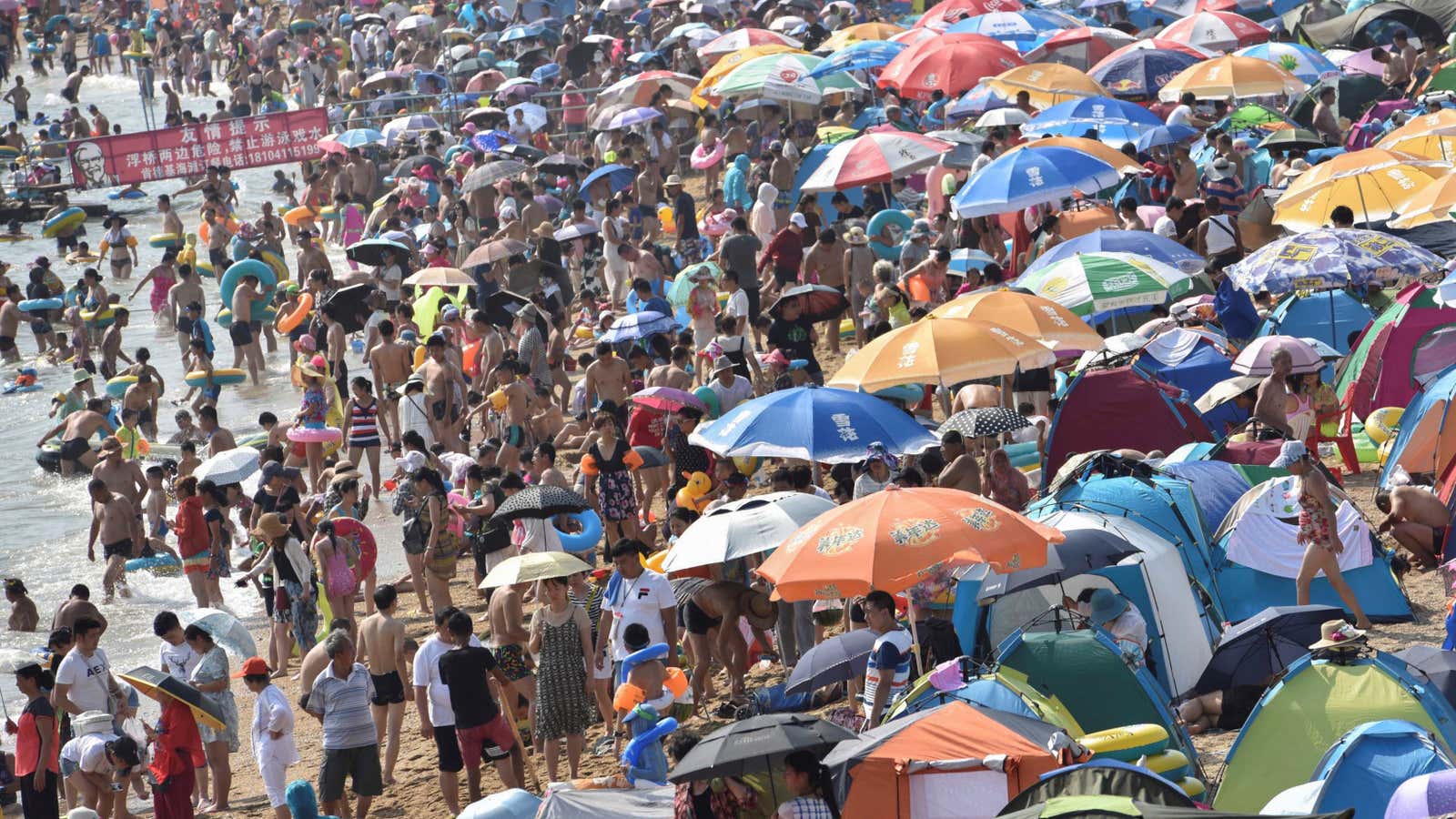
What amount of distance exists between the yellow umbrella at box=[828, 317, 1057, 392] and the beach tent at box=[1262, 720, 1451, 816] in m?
4.45

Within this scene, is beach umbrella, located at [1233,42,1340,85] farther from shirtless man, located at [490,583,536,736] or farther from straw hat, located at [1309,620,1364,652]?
straw hat, located at [1309,620,1364,652]

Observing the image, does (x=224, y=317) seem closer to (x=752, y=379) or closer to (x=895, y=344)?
(x=752, y=379)

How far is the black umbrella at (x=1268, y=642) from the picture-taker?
916 cm


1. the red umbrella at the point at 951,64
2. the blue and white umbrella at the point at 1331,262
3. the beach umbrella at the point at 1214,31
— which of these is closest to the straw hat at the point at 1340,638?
the blue and white umbrella at the point at 1331,262

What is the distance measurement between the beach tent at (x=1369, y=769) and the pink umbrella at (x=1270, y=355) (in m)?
5.03

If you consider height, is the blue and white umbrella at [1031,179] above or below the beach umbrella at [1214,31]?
below

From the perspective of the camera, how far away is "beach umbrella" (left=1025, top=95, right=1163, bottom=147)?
18562mm

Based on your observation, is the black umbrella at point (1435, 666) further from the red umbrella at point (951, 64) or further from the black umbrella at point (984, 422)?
the red umbrella at point (951, 64)

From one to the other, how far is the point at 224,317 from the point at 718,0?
42.2 feet

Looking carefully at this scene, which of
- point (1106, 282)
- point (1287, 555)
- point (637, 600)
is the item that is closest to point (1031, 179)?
point (1106, 282)

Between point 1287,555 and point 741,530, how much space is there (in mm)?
3098

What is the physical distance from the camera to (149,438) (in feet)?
69.1

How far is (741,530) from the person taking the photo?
396 inches

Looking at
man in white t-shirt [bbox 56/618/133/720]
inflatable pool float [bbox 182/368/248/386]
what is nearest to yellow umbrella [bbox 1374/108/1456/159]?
man in white t-shirt [bbox 56/618/133/720]
